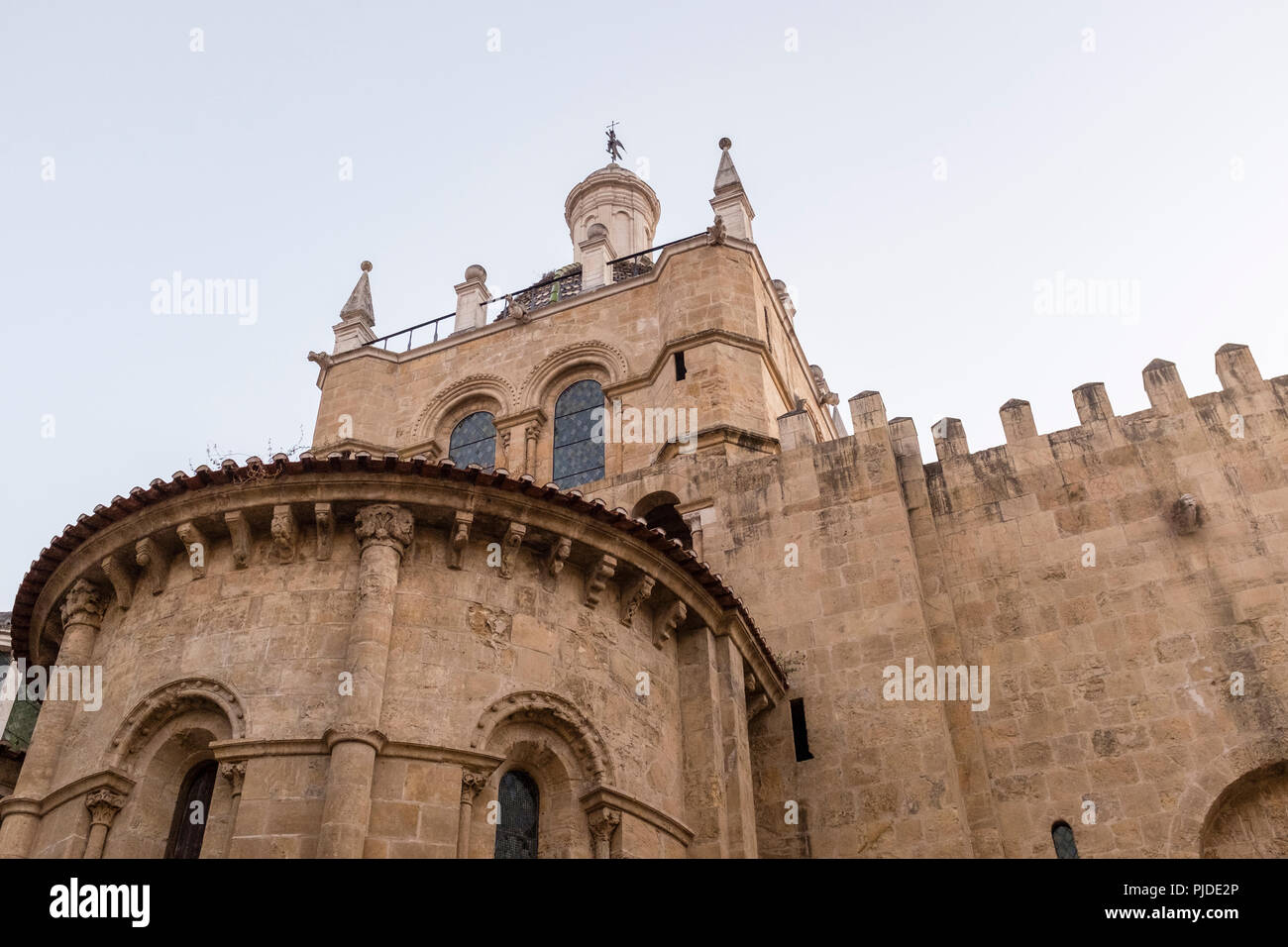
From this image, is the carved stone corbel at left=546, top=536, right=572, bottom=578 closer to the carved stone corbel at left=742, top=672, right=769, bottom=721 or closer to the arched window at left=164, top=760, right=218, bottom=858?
the carved stone corbel at left=742, top=672, right=769, bottom=721

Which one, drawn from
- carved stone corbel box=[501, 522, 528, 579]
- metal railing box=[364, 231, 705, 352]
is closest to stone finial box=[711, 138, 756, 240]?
metal railing box=[364, 231, 705, 352]

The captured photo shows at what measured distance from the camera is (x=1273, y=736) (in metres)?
11.8

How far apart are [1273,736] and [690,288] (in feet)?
44.3

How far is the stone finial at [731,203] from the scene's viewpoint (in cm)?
2364

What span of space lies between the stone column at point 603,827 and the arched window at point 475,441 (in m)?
12.9

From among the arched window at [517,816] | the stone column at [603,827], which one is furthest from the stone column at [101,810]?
the stone column at [603,827]

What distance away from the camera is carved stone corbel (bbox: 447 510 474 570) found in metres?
10.3

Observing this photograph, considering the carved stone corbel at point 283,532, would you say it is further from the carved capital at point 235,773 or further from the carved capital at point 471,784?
the carved capital at point 471,784

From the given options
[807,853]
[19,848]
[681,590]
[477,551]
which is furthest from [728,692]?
[19,848]

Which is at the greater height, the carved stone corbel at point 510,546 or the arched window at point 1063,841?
the carved stone corbel at point 510,546

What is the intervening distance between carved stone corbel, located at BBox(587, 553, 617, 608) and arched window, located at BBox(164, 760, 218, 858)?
12.8ft

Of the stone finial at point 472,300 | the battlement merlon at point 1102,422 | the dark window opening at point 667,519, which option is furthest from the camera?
the stone finial at point 472,300

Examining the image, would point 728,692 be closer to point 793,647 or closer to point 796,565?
point 793,647

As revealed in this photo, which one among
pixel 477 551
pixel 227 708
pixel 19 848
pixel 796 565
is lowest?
pixel 19 848
